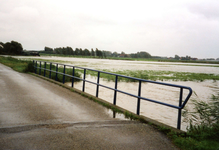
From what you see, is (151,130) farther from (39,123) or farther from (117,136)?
(39,123)

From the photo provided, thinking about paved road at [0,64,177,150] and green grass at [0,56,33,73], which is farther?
green grass at [0,56,33,73]

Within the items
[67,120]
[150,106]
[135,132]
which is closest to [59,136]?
[67,120]

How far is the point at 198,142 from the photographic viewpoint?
4.34 metres

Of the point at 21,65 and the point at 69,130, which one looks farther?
the point at 21,65

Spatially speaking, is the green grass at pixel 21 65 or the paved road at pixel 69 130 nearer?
the paved road at pixel 69 130

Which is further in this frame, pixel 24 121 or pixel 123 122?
pixel 123 122

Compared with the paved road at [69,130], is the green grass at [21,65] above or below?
above

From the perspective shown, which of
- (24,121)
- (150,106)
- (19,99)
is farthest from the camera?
(150,106)

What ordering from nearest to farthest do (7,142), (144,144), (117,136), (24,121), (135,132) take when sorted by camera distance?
1. (7,142)
2. (144,144)
3. (117,136)
4. (135,132)
5. (24,121)

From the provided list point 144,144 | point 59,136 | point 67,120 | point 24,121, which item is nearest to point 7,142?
point 59,136

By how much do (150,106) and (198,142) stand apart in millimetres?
6574

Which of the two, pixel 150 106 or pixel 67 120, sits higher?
pixel 67 120

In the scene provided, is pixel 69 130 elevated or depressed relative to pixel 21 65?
depressed

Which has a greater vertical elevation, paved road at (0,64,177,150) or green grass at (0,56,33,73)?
green grass at (0,56,33,73)
